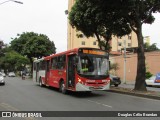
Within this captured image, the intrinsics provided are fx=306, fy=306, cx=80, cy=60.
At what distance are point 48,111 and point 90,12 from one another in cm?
1355

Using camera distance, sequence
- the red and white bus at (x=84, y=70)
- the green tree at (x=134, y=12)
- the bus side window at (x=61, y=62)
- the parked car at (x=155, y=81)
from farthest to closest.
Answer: the parked car at (x=155, y=81)
the bus side window at (x=61, y=62)
the green tree at (x=134, y=12)
the red and white bus at (x=84, y=70)

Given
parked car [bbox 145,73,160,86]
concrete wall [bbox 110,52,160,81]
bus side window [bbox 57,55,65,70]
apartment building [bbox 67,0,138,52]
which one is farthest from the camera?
apartment building [bbox 67,0,138,52]

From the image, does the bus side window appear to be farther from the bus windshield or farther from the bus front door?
the bus windshield

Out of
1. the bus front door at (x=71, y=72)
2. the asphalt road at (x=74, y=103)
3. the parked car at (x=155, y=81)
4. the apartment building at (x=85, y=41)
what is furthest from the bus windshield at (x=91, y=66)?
the apartment building at (x=85, y=41)

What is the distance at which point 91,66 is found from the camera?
1902 centimetres

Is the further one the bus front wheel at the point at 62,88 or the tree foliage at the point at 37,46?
the tree foliage at the point at 37,46

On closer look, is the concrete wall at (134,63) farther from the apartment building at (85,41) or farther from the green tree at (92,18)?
the apartment building at (85,41)

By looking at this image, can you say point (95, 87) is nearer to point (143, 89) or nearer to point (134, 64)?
point (143, 89)

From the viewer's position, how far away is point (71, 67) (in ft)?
65.3

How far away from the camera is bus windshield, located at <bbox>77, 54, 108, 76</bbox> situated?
18.8 meters

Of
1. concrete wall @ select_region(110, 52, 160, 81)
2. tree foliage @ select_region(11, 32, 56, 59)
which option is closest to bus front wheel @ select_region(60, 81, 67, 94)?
concrete wall @ select_region(110, 52, 160, 81)

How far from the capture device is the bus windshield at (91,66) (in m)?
18.8

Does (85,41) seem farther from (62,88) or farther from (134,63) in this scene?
(62,88)

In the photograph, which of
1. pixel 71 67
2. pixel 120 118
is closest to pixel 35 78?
pixel 71 67
